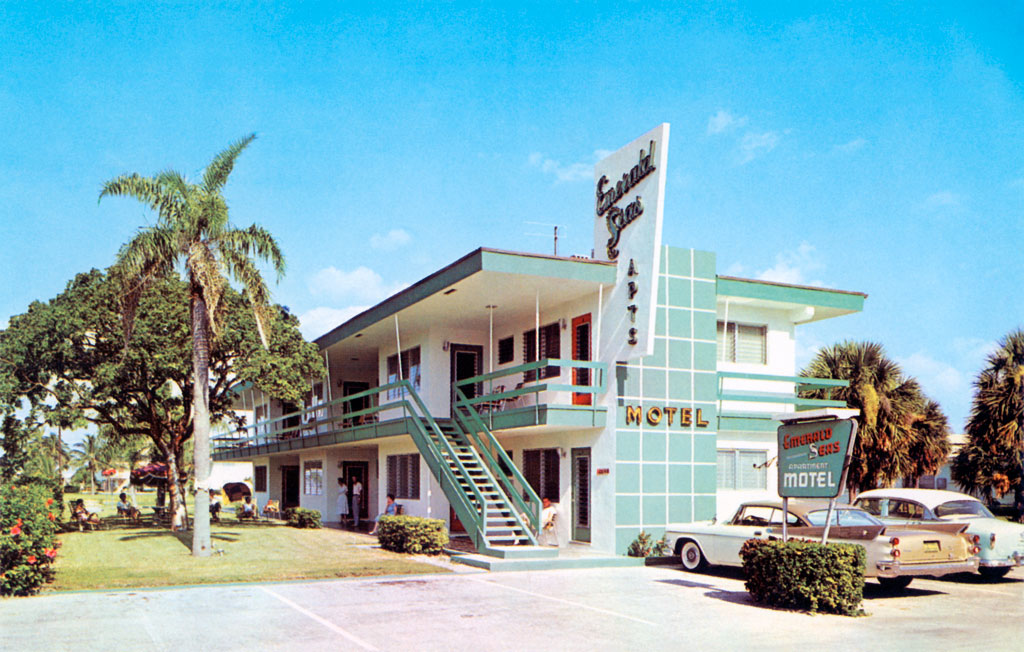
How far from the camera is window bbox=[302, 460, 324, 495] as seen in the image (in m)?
35.4

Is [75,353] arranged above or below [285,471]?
above

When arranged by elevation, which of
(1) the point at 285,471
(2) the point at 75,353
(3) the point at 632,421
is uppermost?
(2) the point at 75,353

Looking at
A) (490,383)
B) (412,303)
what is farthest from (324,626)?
(490,383)

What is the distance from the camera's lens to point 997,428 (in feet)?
85.2

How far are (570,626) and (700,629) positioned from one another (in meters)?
1.60

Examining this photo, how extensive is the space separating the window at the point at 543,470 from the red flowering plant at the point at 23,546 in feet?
37.5

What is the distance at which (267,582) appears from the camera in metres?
15.4

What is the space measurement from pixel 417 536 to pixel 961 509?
36.9ft

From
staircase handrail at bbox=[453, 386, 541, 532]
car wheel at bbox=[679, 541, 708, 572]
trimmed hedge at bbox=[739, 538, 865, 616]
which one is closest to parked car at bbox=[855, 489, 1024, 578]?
car wheel at bbox=[679, 541, 708, 572]

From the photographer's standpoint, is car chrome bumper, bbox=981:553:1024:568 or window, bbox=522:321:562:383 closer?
car chrome bumper, bbox=981:553:1024:568

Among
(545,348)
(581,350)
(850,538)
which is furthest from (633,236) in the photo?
(850,538)

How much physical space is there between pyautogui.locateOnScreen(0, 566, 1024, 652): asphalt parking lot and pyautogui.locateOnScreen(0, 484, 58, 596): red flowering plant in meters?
0.38

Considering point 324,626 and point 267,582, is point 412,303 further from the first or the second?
point 324,626

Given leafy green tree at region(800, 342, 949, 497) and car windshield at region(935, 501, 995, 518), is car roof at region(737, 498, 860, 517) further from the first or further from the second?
leafy green tree at region(800, 342, 949, 497)
